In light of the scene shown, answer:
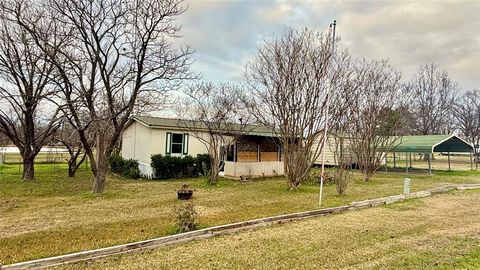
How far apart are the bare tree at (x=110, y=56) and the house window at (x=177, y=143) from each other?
5363mm

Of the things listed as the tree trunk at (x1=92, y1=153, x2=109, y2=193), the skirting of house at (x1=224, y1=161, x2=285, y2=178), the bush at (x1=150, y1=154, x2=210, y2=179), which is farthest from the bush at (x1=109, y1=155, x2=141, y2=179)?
the tree trunk at (x1=92, y1=153, x2=109, y2=193)

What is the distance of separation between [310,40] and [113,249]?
9969 millimetres

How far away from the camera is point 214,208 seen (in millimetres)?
8359

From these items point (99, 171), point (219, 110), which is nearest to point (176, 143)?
→ point (219, 110)

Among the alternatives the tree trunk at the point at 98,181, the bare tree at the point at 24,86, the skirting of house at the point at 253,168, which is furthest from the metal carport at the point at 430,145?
the bare tree at the point at 24,86

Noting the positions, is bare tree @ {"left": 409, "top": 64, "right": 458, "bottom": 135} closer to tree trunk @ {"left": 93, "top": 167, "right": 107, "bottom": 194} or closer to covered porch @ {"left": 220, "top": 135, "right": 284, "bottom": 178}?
covered porch @ {"left": 220, "top": 135, "right": 284, "bottom": 178}

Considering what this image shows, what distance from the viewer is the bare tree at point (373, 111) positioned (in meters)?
16.0

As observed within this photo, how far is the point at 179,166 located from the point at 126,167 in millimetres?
3751

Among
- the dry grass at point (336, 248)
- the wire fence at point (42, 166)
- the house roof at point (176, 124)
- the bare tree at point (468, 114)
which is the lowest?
the dry grass at point (336, 248)

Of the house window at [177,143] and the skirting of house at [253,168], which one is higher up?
the house window at [177,143]

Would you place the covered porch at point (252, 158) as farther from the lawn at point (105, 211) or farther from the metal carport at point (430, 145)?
the metal carport at point (430, 145)

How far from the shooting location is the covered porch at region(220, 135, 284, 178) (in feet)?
54.4

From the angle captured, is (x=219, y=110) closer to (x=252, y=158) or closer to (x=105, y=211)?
(x=252, y=158)

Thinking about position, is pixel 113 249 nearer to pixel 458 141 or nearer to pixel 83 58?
pixel 83 58
